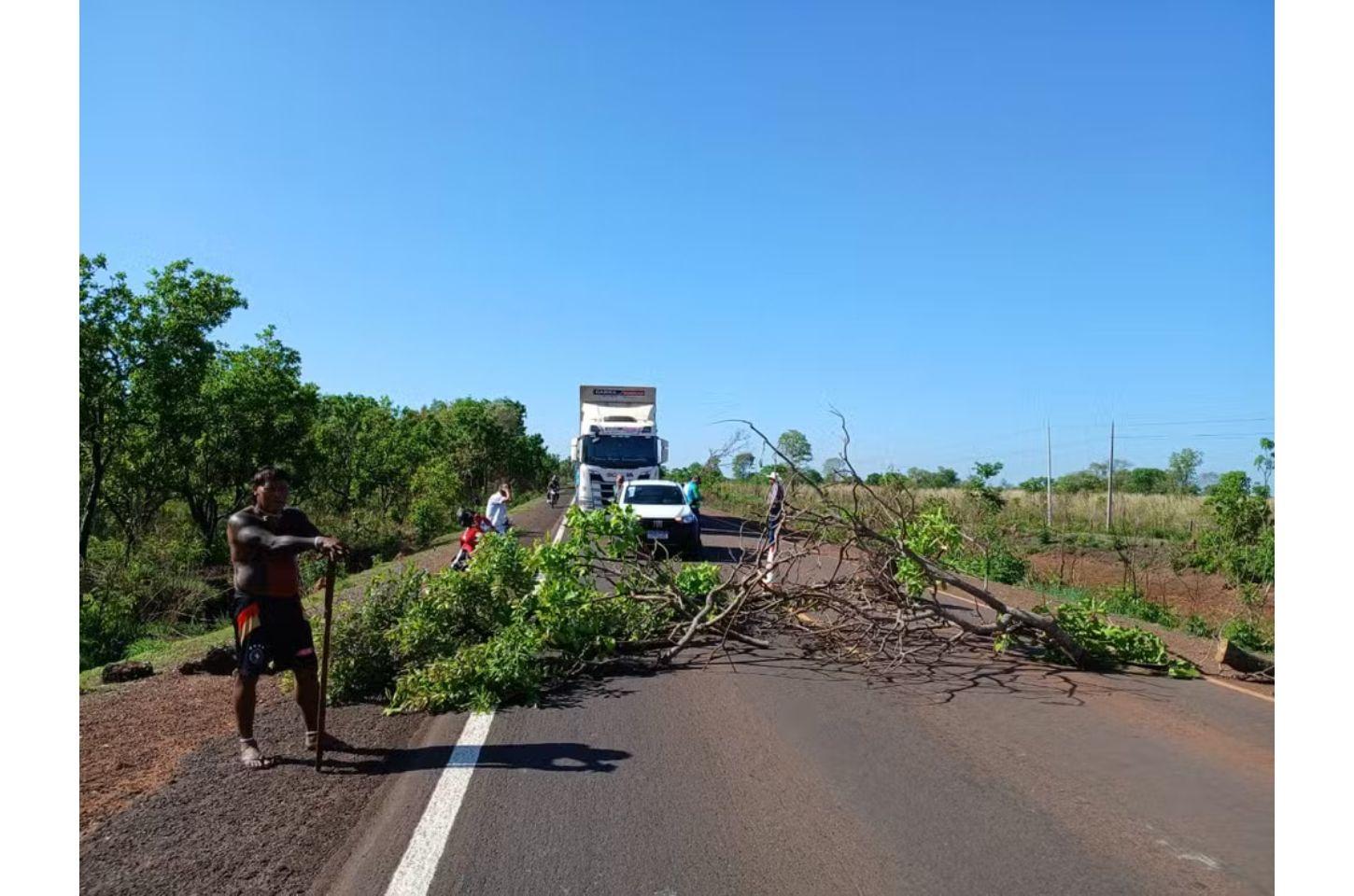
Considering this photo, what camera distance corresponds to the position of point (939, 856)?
4246mm

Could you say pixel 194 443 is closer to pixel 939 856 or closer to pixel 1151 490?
pixel 939 856

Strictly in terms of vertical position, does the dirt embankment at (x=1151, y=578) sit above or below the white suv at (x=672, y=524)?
below

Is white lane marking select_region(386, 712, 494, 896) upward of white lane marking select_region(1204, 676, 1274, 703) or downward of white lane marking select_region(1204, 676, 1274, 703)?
upward

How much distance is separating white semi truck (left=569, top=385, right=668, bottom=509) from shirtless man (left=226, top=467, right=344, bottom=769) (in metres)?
18.2

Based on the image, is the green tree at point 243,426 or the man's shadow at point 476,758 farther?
the green tree at point 243,426

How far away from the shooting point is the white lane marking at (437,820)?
13.0 feet

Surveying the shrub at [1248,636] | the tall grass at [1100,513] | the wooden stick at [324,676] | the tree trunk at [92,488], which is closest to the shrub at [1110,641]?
the shrub at [1248,636]

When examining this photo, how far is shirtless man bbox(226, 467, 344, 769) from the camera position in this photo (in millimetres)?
5480

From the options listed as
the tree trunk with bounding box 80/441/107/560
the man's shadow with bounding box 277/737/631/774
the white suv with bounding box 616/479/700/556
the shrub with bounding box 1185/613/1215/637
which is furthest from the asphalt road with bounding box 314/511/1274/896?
the tree trunk with bounding box 80/441/107/560

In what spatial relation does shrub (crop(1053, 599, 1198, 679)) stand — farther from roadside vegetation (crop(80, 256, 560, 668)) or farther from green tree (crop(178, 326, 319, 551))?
green tree (crop(178, 326, 319, 551))

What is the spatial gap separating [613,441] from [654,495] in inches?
237

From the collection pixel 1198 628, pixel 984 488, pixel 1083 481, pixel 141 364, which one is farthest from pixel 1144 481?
pixel 141 364

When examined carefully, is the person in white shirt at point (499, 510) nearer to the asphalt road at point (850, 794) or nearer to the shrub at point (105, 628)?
the shrub at point (105, 628)

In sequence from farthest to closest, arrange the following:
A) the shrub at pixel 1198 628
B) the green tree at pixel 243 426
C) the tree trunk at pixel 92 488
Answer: the green tree at pixel 243 426
the tree trunk at pixel 92 488
the shrub at pixel 1198 628
